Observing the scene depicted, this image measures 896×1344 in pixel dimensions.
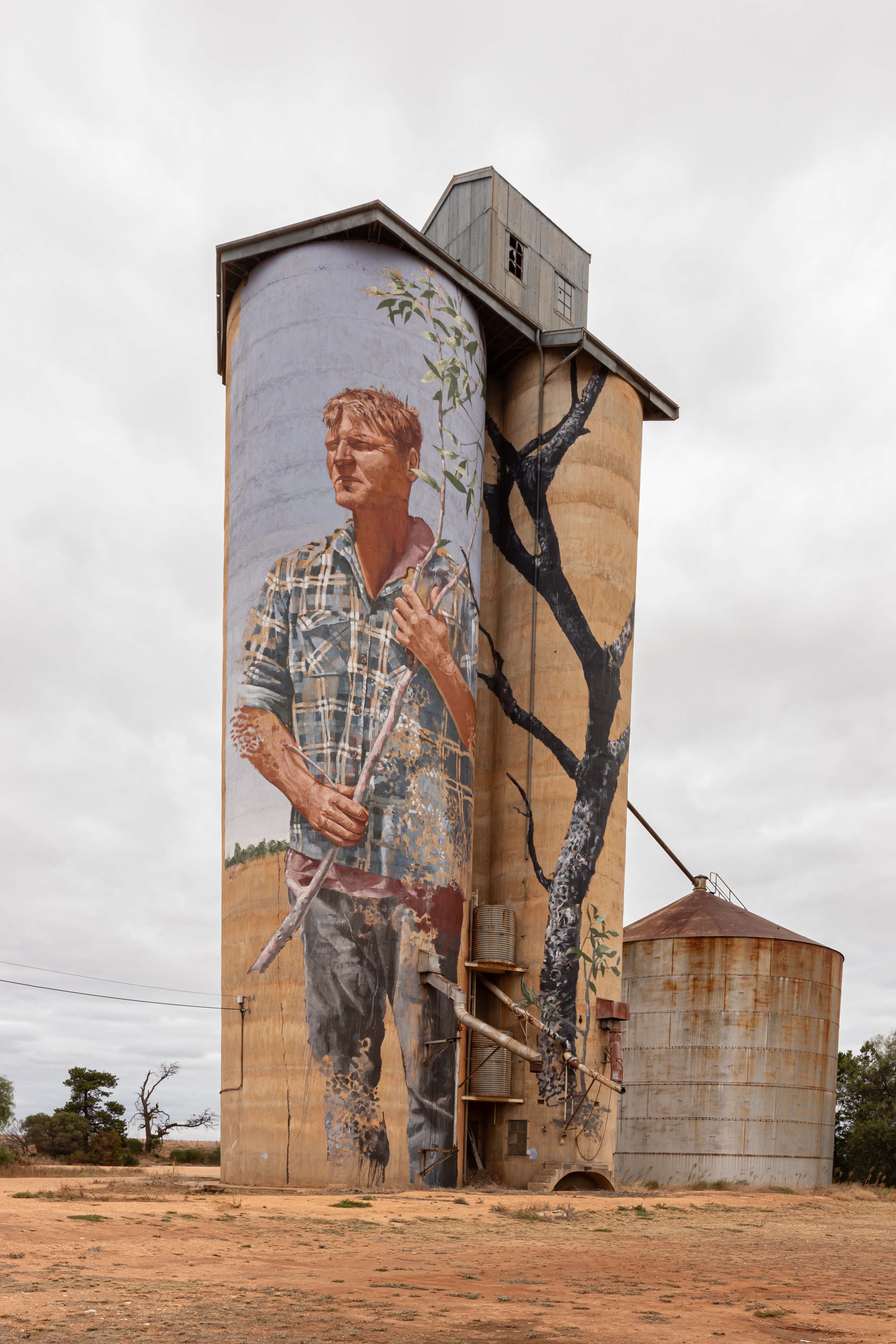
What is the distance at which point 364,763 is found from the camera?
41875 mm

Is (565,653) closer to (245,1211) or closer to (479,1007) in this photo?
(479,1007)

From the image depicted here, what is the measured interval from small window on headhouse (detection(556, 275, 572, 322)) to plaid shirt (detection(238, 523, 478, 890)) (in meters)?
20.0

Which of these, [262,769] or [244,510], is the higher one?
[244,510]

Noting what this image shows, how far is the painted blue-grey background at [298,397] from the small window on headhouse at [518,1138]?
47.8 feet

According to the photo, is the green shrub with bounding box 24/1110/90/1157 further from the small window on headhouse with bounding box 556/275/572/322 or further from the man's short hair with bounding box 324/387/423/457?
the small window on headhouse with bounding box 556/275/572/322

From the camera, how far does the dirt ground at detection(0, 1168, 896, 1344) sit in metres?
14.1

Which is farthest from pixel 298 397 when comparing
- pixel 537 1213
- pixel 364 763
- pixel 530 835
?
pixel 537 1213

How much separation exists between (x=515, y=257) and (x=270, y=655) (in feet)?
79.0

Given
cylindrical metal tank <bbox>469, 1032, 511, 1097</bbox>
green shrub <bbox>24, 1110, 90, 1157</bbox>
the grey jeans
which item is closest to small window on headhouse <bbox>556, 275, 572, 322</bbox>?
the grey jeans

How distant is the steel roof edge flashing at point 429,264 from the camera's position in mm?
45875

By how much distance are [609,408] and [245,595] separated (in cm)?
1892

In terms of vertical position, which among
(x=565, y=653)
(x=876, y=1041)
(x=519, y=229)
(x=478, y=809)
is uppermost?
(x=519, y=229)

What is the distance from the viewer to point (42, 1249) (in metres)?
19.4

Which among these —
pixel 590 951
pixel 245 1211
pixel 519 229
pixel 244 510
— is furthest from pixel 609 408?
pixel 245 1211
